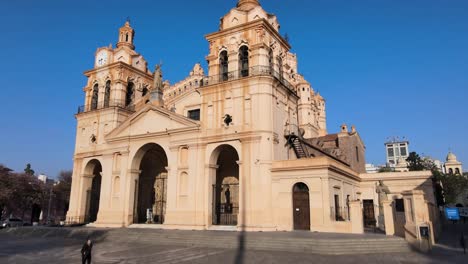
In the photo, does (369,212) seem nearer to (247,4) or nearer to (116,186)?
(247,4)

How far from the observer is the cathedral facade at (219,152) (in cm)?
2441

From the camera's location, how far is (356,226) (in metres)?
21.5

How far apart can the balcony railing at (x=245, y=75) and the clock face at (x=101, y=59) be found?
14489 millimetres

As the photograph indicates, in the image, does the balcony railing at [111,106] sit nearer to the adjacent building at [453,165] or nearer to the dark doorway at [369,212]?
the dark doorway at [369,212]

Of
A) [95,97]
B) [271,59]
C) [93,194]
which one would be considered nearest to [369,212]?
[271,59]

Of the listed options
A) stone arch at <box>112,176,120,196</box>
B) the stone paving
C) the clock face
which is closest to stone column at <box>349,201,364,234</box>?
the stone paving

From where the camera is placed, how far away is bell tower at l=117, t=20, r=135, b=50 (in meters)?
37.8

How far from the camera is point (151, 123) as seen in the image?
3070 cm

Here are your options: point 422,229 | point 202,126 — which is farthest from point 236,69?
point 422,229

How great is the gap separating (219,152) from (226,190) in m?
3.98

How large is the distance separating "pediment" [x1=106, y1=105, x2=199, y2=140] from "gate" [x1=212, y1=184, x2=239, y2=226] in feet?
20.6

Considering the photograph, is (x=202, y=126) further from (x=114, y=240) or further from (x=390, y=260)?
(x=390, y=260)

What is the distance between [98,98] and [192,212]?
60.1 feet

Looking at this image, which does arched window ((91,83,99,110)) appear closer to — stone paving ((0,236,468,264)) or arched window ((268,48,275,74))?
arched window ((268,48,275,74))
